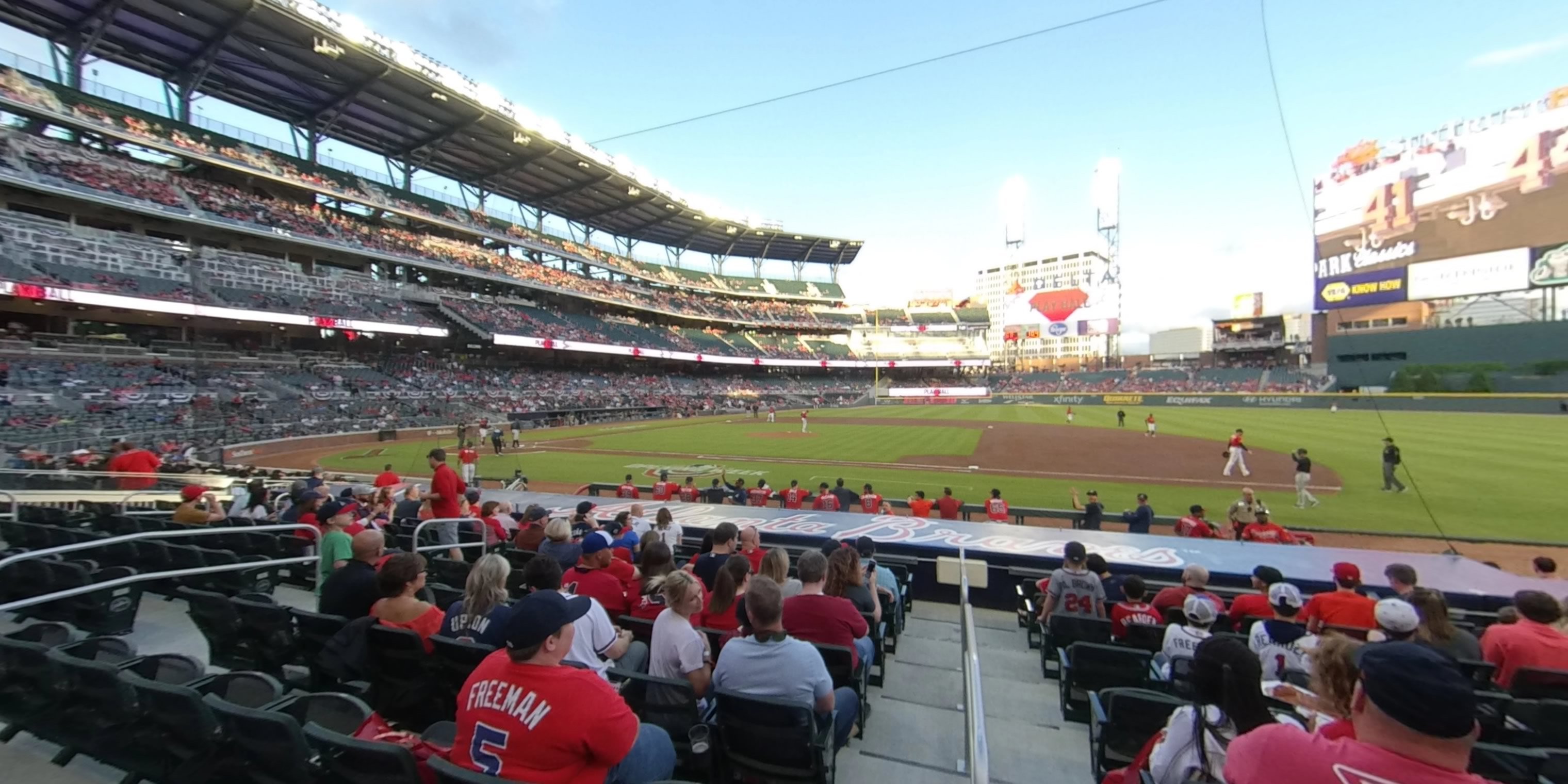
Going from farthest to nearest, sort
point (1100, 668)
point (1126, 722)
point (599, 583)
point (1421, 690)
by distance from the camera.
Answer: point (599, 583) → point (1100, 668) → point (1126, 722) → point (1421, 690)

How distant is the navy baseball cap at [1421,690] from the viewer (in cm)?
157

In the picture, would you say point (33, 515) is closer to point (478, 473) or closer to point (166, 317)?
point (478, 473)

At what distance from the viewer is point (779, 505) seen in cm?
1580

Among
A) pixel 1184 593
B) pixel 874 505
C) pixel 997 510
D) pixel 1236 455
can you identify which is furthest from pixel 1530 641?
pixel 1236 455

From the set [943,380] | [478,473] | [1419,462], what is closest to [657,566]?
[478,473]

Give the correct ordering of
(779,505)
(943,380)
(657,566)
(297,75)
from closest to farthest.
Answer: (657,566), (779,505), (297,75), (943,380)

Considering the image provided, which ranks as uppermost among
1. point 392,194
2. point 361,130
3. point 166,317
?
point 361,130

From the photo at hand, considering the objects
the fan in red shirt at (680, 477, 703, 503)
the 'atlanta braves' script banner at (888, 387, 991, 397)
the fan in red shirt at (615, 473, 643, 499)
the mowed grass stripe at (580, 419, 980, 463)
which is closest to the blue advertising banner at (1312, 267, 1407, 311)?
the 'atlanta braves' script banner at (888, 387, 991, 397)

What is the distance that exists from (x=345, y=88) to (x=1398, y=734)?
Answer: 173 ft

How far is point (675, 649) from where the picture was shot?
3.69 metres

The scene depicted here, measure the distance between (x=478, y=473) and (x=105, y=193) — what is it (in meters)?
26.7

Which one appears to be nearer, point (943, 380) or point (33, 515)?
point (33, 515)

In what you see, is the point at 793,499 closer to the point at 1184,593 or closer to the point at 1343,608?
the point at 1184,593

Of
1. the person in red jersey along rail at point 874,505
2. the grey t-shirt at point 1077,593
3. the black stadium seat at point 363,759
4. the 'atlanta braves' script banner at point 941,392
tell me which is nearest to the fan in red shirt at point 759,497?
the person in red jersey along rail at point 874,505
